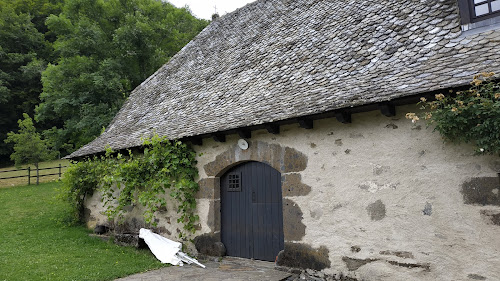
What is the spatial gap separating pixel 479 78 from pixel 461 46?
1103 millimetres

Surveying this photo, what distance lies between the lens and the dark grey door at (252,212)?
5.60 meters

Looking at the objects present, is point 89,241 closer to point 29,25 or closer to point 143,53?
point 143,53

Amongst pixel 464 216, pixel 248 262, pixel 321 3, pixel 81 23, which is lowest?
pixel 248 262

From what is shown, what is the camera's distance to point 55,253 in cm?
670

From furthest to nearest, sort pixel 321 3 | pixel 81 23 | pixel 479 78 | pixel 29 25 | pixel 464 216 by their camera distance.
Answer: pixel 29 25, pixel 81 23, pixel 321 3, pixel 464 216, pixel 479 78

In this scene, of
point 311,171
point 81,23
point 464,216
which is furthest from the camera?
point 81,23

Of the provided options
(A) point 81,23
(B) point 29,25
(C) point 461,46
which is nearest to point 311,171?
(C) point 461,46

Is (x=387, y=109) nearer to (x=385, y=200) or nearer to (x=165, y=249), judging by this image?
(x=385, y=200)

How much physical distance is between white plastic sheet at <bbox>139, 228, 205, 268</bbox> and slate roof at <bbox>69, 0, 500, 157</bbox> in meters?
2.06

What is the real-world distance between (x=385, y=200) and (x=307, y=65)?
2854 mm

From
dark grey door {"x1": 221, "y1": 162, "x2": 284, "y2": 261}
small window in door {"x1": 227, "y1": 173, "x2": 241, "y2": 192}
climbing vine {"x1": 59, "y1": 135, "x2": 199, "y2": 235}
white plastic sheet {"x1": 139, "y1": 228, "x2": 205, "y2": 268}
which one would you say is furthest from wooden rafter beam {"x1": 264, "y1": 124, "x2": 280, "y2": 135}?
white plastic sheet {"x1": 139, "y1": 228, "x2": 205, "y2": 268}

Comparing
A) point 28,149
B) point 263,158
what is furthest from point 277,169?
point 28,149

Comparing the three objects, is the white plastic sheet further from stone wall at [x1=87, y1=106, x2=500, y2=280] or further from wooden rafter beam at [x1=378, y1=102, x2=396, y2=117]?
wooden rafter beam at [x1=378, y1=102, x2=396, y2=117]

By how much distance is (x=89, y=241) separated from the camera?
312 inches
